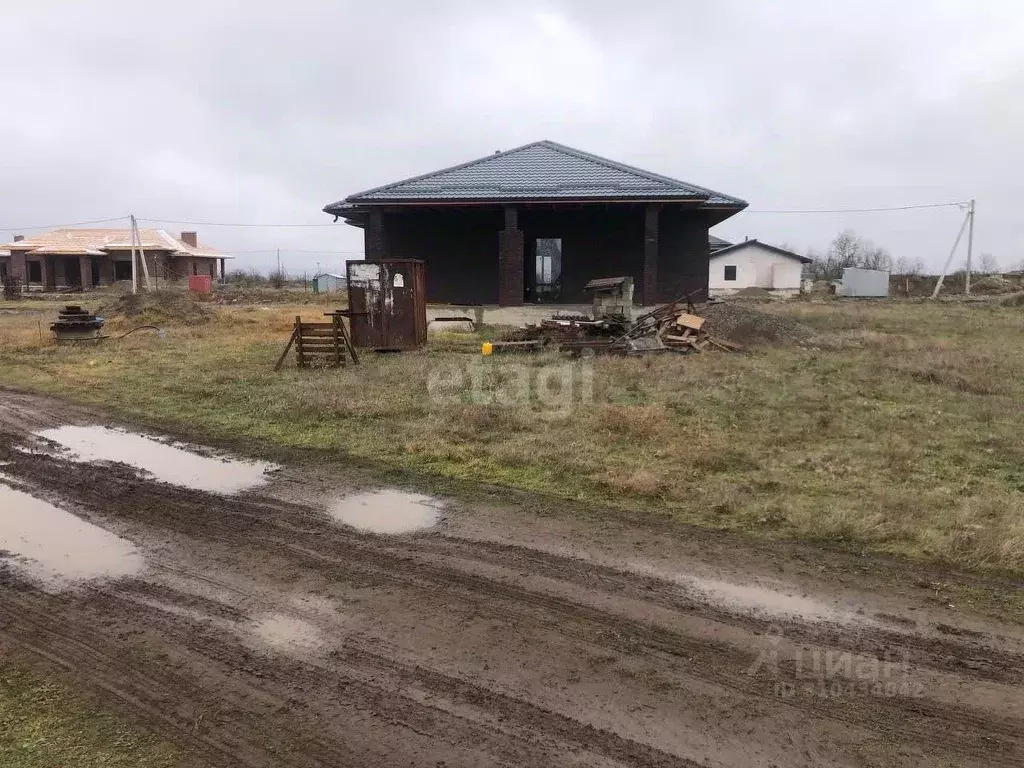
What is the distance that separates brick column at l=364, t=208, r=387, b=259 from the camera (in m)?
20.5

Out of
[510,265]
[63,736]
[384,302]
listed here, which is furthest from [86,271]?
[63,736]

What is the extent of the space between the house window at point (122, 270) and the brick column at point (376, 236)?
36266mm

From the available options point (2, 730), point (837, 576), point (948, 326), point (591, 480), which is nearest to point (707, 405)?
point (591, 480)

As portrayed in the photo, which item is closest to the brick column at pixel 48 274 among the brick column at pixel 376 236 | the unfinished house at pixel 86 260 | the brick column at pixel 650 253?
the unfinished house at pixel 86 260

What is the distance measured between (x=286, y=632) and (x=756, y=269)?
5717cm

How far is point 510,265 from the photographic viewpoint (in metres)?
20.3

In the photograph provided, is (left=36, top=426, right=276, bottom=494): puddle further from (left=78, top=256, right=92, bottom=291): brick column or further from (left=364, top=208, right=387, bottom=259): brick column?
(left=78, top=256, right=92, bottom=291): brick column

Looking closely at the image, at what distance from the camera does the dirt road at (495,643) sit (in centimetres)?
290

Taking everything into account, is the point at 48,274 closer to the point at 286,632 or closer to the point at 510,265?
the point at 510,265

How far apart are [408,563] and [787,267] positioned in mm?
57354

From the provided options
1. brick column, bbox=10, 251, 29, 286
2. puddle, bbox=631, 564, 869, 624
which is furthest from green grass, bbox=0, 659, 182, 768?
brick column, bbox=10, 251, 29, 286

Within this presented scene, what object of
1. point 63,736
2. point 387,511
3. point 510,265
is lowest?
point 63,736

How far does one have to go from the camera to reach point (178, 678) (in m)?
3.31

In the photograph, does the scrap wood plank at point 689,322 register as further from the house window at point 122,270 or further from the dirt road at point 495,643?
the house window at point 122,270
